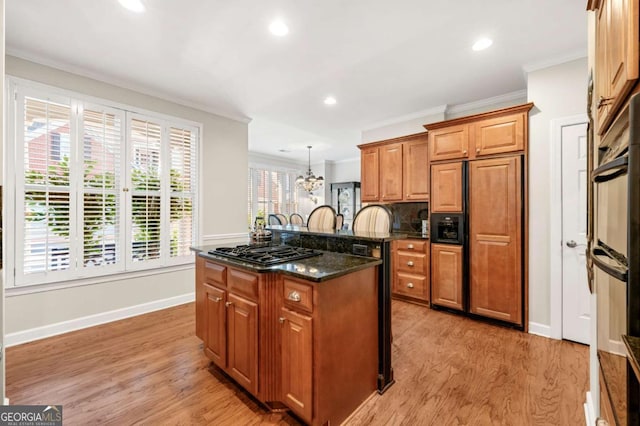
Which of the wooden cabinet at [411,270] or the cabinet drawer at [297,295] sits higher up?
the cabinet drawer at [297,295]

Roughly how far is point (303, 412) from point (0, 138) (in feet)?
6.57

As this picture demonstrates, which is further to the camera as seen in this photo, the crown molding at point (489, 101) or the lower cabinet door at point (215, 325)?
the crown molding at point (489, 101)

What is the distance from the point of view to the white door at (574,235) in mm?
2607

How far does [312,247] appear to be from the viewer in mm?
2479

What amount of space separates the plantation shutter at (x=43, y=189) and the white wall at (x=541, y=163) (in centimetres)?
495

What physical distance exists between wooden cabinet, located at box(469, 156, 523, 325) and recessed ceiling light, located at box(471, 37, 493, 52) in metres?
1.18

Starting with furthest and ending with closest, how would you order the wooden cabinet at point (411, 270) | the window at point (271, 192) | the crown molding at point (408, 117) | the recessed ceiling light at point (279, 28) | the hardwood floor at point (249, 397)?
the window at point (271, 192), the crown molding at point (408, 117), the wooden cabinet at point (411, 270), the recessed ceiling light at point (279, 28), the hardwood floor at point (249, 397)

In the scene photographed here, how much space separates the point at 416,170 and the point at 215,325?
3276 mm

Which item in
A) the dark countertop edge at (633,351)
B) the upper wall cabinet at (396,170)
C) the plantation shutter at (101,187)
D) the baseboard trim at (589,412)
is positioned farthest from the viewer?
the upper wall cabinet at (396,170)

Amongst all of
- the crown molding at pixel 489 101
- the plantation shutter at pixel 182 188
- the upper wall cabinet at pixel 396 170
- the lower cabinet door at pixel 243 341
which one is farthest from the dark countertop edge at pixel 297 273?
the crown molding at pixel 489 101

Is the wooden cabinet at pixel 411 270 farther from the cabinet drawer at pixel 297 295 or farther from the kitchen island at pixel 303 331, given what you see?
the cabinet drawer at pixel 297 295

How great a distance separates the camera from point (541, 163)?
284cm

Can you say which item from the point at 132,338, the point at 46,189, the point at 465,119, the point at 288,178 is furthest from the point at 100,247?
the point at 288,178

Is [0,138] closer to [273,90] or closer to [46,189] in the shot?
[46,189]
